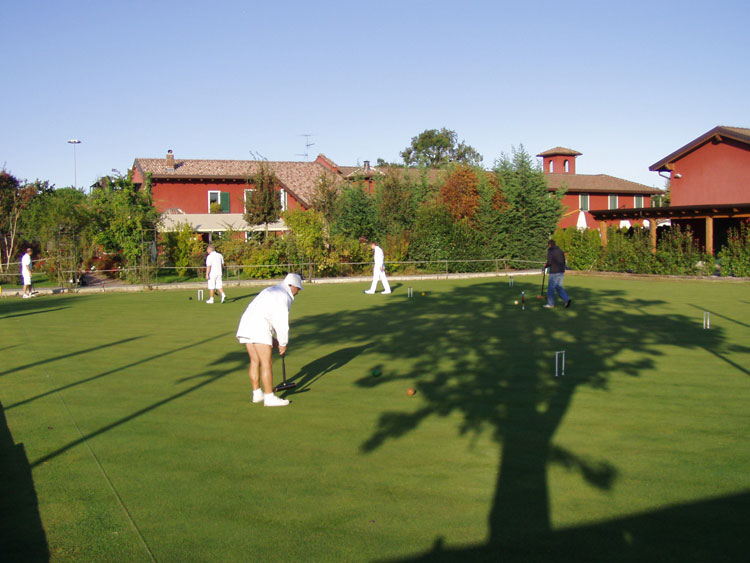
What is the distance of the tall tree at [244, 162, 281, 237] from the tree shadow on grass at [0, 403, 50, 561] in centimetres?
3085

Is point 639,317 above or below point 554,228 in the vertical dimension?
below

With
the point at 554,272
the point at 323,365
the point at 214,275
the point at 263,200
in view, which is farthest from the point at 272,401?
the point at 263,200

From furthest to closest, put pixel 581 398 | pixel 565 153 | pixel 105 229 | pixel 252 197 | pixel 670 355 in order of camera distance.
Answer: pixel 565 153 < pixel 252 197 < pixel 105 229 < pixel 670 355 < pixel 581 398

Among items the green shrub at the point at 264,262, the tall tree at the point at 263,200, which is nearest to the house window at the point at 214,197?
the tall tree at the point at 263,200

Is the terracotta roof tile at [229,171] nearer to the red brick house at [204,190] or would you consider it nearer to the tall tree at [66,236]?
the red brick house at [204,190]

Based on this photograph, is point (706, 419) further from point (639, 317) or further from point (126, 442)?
point (639, 317)

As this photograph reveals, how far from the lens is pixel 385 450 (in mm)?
6332

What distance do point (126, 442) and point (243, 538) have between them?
268 centimetres

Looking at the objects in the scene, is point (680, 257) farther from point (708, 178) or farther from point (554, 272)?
point (554, 272)

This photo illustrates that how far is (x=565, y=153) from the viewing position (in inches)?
2448

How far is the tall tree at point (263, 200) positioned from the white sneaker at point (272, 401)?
1167 inches

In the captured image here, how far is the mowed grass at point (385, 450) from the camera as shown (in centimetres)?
450

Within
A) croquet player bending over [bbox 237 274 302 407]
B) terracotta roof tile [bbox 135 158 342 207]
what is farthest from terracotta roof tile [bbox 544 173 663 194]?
croquet player bending over [bbox 237 274 302 407]

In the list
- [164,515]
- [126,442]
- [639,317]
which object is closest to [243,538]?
[164,515]
